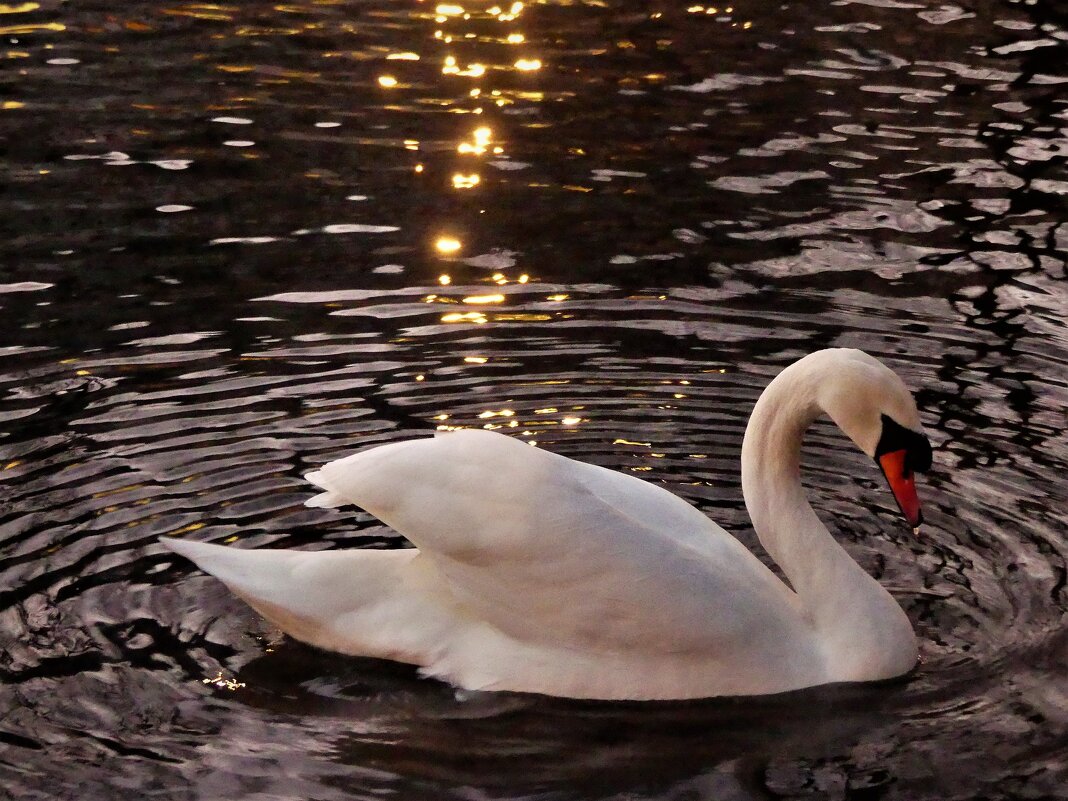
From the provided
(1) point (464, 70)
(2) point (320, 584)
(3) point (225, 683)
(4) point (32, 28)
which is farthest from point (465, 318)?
(4) point (32, 28)

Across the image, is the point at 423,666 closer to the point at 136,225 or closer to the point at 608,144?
the point at 136,225

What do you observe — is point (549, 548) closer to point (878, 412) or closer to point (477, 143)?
point (878, 412)

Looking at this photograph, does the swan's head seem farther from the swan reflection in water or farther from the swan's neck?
the swan reflection in water

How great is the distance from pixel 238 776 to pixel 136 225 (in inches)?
219

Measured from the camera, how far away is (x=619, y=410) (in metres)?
8.05

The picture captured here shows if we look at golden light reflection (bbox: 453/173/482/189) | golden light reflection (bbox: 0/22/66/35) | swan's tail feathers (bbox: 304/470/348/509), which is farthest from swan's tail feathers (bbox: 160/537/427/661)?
golden light reflection (bbox: 0/22/66/35)

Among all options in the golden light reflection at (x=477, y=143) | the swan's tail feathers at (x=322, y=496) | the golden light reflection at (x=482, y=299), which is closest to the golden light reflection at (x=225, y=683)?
the swan's tail feathers at (x=322, y=496)

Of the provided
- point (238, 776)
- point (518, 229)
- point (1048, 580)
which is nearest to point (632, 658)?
point (238, 776)

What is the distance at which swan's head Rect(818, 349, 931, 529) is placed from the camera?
593cm

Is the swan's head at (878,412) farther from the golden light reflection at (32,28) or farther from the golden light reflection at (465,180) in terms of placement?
the golden light reflection at (32,28)

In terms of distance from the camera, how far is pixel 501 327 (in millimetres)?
8984

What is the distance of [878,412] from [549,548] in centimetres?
121

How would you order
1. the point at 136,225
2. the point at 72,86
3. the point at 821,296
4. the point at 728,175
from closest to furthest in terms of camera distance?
the point at 821,296 → the point at 136,225 → the point at 728,175 → the point at 72,86

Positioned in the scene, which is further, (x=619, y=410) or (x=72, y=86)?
(x=72, y=86)
